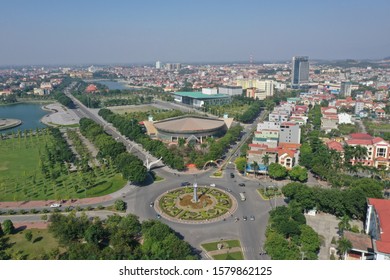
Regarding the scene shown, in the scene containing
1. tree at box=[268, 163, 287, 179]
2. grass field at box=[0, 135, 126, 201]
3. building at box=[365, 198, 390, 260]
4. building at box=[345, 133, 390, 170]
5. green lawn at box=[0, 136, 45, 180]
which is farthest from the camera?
building at box=[345, 133, 390, 170]

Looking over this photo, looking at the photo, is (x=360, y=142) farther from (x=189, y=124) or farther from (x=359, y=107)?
(x=359, y=107)

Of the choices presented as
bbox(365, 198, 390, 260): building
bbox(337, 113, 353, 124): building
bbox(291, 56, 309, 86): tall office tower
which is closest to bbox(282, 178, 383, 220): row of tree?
bbox(365, 198, 390, 260): building

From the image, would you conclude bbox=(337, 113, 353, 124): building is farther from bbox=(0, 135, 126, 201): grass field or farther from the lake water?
the lake water

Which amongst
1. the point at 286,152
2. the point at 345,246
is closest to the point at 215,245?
the point at 345,246

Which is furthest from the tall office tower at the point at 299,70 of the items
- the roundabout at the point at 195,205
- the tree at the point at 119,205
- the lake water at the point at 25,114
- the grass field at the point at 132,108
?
the tree at the point at 119,205

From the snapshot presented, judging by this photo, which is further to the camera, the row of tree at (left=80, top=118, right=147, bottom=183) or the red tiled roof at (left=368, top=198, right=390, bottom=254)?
the row of tree at (left=80, top=118, right=147, bottom=183)

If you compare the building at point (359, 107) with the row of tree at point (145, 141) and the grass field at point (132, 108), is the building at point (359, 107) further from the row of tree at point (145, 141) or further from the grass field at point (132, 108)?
the row of tree at point (145, 141)

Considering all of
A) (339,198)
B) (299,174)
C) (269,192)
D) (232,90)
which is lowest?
(269,192)
